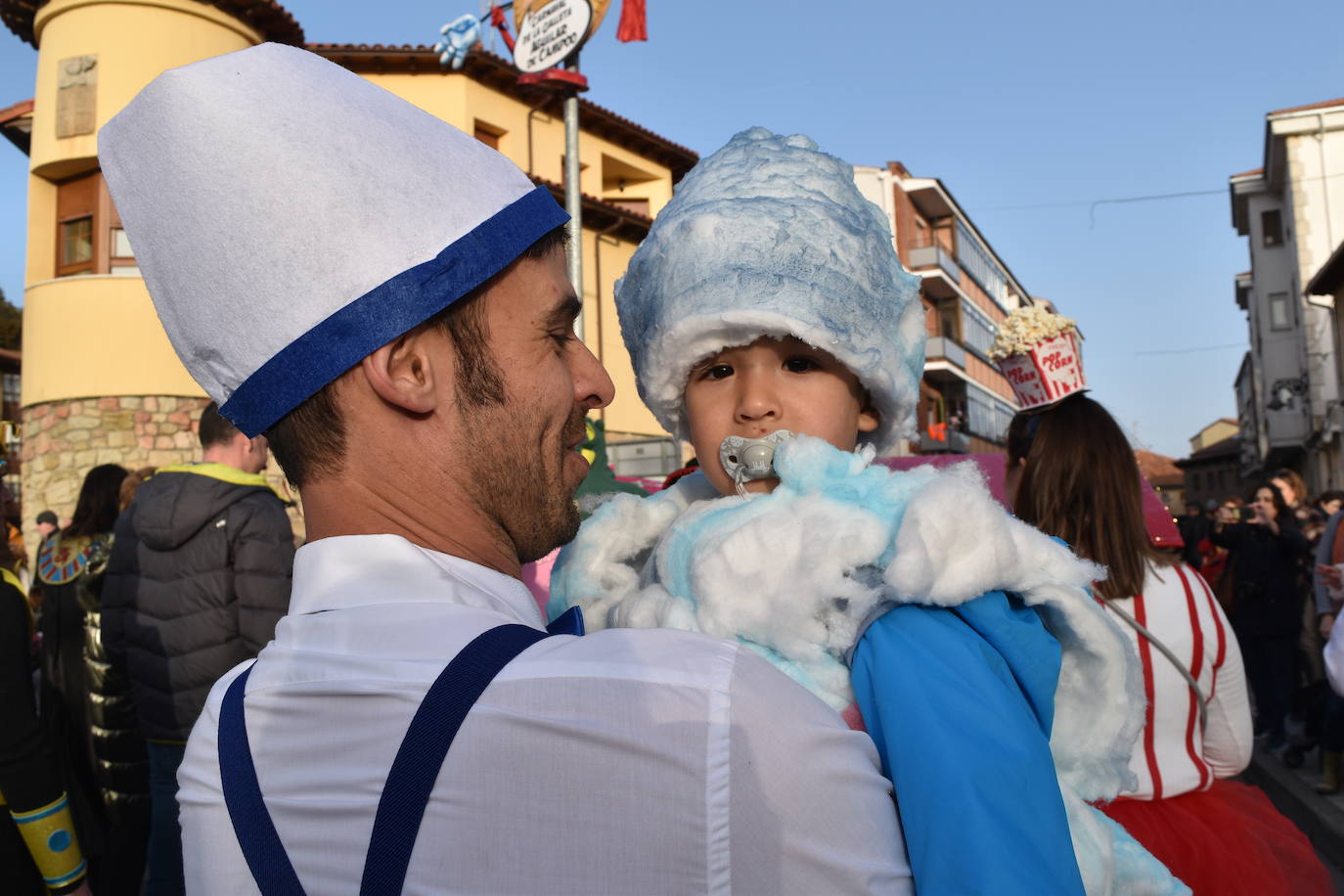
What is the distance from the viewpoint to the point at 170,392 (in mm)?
14312

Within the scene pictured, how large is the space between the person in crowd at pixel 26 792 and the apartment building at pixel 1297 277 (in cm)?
2933

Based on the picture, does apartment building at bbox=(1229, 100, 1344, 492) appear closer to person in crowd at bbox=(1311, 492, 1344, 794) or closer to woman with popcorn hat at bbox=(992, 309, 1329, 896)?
person in crowd at bbox=(1311, 492, 1344, 794)

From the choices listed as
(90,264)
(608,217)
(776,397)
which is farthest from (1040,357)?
(608,217)

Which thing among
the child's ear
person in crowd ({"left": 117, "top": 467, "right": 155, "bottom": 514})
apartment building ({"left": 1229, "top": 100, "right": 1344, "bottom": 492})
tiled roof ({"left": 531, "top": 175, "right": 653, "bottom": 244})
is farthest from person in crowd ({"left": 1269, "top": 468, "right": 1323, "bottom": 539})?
apartment building ({"left": 1229, "top": 100, "right": 1344, "bottom": 492})

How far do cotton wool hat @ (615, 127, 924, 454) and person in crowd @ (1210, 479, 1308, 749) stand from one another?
794cm

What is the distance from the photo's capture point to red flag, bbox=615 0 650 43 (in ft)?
38.3

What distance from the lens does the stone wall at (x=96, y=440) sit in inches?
553

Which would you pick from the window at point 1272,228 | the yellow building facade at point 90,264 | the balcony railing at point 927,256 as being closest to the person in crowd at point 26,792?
the yellow building facade at point 90,264

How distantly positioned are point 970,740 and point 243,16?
17.4m

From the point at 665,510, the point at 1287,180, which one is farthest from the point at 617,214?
the point at 1287,180

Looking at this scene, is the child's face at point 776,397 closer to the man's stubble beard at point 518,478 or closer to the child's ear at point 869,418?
the child's ear at point 869,418

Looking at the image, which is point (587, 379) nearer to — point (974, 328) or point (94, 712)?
point (94, 712)

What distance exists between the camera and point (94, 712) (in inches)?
170

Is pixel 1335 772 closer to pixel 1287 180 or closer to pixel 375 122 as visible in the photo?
pixel 375 122
